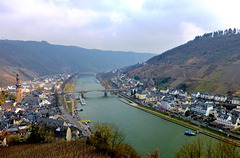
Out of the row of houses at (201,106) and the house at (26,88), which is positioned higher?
the house at (26,88)

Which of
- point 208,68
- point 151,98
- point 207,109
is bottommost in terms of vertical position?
point 207,109

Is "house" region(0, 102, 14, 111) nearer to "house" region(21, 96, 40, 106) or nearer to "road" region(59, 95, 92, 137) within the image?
"house" region(21, 96, 40, 106)

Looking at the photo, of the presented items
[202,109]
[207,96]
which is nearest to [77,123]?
[202,109]

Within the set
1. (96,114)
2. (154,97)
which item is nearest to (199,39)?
(154,97)

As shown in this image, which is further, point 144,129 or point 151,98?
point 151,98

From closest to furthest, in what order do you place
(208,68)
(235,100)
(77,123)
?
(77,123) < (235,100) < (208,68)

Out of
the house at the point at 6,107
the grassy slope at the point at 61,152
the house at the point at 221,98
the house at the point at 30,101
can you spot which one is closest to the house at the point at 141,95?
the house at the point at 221,98

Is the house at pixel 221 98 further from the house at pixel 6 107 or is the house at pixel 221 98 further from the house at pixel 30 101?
the house at pixel 6 107

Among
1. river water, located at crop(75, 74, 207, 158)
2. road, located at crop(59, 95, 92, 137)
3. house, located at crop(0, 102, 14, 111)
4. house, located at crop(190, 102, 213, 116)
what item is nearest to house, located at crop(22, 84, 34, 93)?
house, located at crop(0, 102, 14, 111)

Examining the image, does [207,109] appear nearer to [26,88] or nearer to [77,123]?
[77,123]
